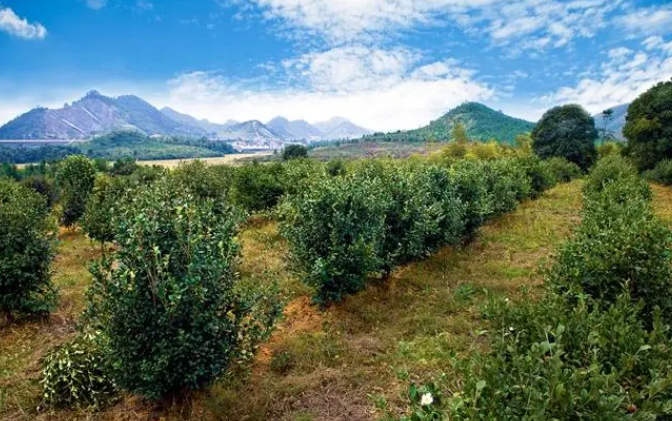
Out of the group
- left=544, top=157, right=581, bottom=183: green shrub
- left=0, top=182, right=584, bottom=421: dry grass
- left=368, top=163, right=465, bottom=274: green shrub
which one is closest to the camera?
left=0, top=182, right=584, bottom=421: dry grass

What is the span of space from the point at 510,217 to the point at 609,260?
20.3 m

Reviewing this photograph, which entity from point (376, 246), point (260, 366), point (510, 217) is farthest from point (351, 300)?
point (510, 217)

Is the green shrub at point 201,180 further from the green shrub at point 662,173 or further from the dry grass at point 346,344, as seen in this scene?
the green shrub at point 662,173

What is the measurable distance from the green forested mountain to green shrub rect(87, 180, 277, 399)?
13200 cm

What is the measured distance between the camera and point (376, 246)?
488 inches

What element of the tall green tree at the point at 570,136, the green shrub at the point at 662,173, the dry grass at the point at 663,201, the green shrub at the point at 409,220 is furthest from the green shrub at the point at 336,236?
the tall green tree at the point at 570,136

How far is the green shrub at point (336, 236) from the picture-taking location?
1145cm

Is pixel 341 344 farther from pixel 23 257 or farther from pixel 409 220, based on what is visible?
pixel 23 257

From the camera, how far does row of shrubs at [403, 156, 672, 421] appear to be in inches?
118

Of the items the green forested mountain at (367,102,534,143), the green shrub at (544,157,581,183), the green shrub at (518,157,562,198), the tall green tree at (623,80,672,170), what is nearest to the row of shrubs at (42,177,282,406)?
the green shrub at (518,157,562,198)

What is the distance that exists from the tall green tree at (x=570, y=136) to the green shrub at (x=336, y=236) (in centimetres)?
4847

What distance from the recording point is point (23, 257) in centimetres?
1176

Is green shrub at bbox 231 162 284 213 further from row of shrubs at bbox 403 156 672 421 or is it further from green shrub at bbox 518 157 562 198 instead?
row of shrubs at bbox 403 156 672 421

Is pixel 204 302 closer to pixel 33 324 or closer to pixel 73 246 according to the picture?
pixel 33 324
